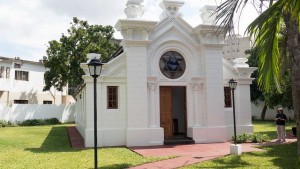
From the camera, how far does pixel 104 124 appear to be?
1438 centimetres

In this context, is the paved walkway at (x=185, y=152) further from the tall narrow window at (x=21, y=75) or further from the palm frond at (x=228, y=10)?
the tall narrow window at (x=21, y=75)

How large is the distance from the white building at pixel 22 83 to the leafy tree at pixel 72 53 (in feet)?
6.94

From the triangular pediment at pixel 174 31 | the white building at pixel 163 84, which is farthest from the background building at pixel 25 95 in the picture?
the triangular pediment at pixel 174 31

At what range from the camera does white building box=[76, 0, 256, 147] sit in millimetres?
14383

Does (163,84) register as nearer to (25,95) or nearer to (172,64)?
(172,64)

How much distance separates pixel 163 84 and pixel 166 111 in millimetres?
1352

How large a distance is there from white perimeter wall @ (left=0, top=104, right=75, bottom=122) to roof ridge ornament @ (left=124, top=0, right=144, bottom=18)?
2146 cm

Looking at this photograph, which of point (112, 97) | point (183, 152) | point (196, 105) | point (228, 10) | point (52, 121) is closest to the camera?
point (228, 10)

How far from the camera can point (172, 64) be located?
1546 centimetres

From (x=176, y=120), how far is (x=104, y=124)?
515 centimetres

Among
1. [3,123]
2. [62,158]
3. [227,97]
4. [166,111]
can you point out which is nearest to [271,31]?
[62,158]

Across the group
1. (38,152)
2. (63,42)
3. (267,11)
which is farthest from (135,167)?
(63,42)

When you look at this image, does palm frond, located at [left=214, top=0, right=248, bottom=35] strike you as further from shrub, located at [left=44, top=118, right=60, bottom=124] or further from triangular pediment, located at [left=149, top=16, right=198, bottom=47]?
shrub, located at [left=44, top=118, right=60, bottom=124]

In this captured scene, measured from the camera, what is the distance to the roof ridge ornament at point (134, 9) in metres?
14.7
